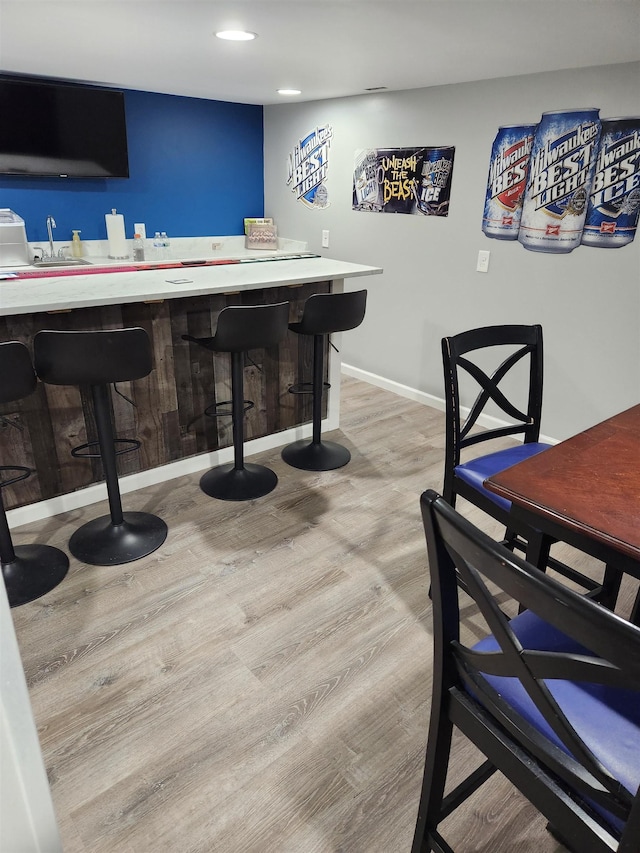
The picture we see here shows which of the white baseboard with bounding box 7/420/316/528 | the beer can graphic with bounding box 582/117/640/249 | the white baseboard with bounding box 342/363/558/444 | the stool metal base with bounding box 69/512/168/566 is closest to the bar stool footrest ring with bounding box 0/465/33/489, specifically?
the white baseboard with bounding box 7/420/316/528

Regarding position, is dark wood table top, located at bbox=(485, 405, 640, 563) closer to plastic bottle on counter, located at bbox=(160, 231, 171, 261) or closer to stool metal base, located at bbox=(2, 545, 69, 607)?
stool metal base, located at bbox=(2, 545, 69, 607)

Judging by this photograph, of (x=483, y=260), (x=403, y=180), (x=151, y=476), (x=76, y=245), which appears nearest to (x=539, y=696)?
(x=151, y=476)

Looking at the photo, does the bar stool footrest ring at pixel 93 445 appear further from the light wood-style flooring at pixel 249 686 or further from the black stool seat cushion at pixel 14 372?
the black stool seat cushion at pixel 14 372

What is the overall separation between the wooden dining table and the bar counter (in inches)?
66.0

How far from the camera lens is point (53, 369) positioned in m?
2.03

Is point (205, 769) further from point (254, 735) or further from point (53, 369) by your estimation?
point (53, 369)

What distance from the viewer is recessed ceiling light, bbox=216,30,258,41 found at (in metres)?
2.40

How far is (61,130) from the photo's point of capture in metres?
4.00

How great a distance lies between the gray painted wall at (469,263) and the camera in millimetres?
2984

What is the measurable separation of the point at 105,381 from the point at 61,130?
9.67ft

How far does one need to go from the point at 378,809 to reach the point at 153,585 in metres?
1.19

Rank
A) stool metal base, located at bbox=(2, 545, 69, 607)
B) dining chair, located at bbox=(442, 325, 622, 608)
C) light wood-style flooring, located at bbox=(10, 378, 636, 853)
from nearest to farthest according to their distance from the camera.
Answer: light wood-style flooring, located at bbox=(10, 378, 636, 853)
dining chair, located at bbox=(442, 325, 622, 608)
stool metal base, located at bbox=(2, 545, 69, 607)

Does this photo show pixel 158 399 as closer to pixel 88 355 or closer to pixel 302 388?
pixel 88 355

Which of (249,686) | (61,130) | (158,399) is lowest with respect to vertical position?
(249,686)
